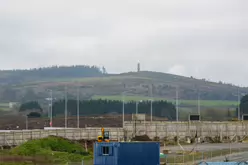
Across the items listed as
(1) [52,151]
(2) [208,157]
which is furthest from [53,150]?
(2) [208,157]

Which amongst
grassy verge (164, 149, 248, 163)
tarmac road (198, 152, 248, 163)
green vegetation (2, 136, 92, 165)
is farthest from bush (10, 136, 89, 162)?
tarmac road (198, 152, 248, 163)

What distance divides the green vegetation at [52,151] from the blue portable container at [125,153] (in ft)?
25.2

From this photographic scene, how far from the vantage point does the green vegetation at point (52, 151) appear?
7862 cm

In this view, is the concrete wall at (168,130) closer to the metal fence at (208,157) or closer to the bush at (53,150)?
the bush at (53,150)

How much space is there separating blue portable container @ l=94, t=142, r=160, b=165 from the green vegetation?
7.68 m

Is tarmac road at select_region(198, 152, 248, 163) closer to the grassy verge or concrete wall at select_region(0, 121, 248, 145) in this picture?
the grassy verge

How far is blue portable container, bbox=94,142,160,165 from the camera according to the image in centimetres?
6681

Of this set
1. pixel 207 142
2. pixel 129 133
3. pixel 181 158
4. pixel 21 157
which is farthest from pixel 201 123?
pixel 21 157

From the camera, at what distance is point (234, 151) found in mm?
97938

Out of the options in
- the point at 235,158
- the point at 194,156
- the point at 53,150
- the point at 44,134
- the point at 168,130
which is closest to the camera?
the point at 235,158

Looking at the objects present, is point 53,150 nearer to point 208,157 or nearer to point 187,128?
point 208,157

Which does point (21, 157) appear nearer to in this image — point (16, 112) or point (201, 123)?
point (201, 123)

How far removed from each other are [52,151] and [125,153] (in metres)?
21.2

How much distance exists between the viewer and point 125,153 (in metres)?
67.0
